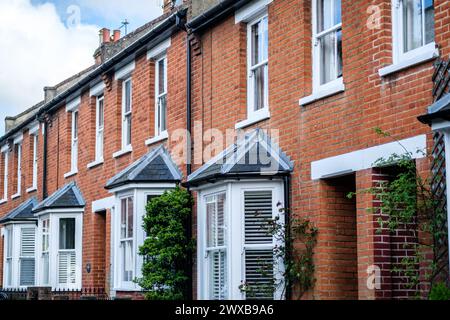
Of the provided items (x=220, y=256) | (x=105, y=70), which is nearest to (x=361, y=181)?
(x=220, y=256)

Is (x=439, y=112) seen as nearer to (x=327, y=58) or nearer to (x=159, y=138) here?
(x=327, y=58)

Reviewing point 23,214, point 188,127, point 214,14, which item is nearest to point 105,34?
point 23,214

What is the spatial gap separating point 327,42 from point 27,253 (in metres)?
16.3

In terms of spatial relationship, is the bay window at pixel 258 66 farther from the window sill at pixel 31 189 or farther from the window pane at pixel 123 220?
the window sill at pixel 31 189

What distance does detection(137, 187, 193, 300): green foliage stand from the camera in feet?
54.5

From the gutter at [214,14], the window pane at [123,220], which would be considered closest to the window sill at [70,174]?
the window pane at [123,220]

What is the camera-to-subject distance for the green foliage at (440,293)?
960cm

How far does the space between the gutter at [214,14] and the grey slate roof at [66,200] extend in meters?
7.44

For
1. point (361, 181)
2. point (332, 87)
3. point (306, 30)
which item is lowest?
point (361, 181)

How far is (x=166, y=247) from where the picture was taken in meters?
16.7

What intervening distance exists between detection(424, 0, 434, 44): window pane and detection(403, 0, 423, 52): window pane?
127 millimetres
